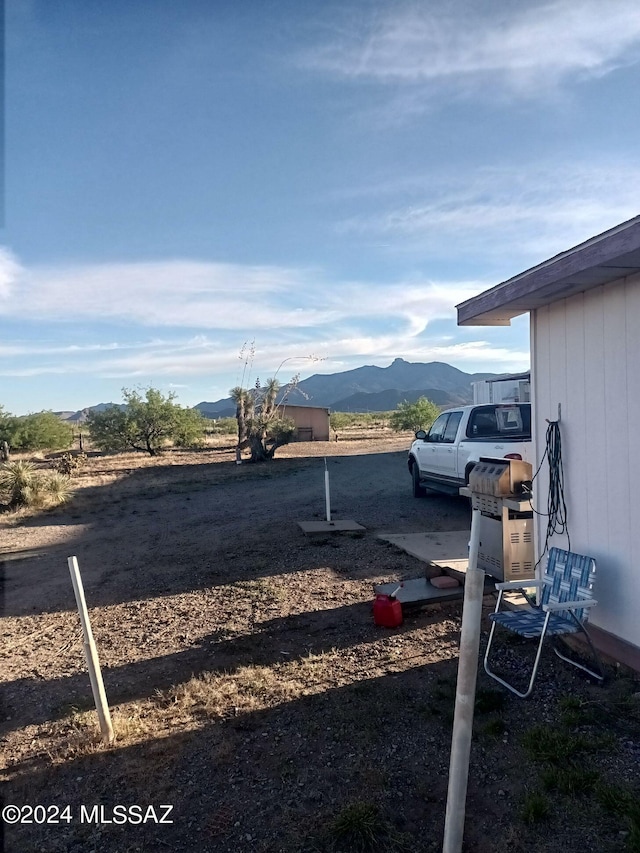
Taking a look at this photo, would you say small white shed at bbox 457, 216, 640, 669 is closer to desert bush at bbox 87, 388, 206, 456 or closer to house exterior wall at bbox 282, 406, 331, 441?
desert bush at bbox 87, 388, 206, 456

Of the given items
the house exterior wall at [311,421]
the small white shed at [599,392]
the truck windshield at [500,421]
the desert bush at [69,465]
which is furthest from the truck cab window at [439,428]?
the house exterior wall at [311,421]

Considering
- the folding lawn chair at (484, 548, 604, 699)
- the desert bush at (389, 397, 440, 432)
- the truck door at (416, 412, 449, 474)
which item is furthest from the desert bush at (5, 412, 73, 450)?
the folding lawn chair at (484, 548, 604, 699)

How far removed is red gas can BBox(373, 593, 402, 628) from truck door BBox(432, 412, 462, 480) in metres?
5.26

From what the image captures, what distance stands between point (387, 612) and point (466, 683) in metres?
3.04

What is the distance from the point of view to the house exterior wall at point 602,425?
4012 millimetres

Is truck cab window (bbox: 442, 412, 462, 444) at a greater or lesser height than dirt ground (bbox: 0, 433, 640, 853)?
greater

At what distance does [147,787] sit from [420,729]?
5.15ft

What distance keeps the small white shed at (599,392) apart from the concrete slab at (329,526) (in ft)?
14.6

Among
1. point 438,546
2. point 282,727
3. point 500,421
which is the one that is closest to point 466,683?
point 282,727

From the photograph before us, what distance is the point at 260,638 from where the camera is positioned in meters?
5.09

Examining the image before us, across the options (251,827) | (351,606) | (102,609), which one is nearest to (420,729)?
(251,827)

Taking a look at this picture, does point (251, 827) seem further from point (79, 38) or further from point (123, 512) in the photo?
point (123, 512)

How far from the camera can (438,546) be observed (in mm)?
7859

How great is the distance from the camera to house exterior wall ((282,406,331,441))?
3572 centimetres
